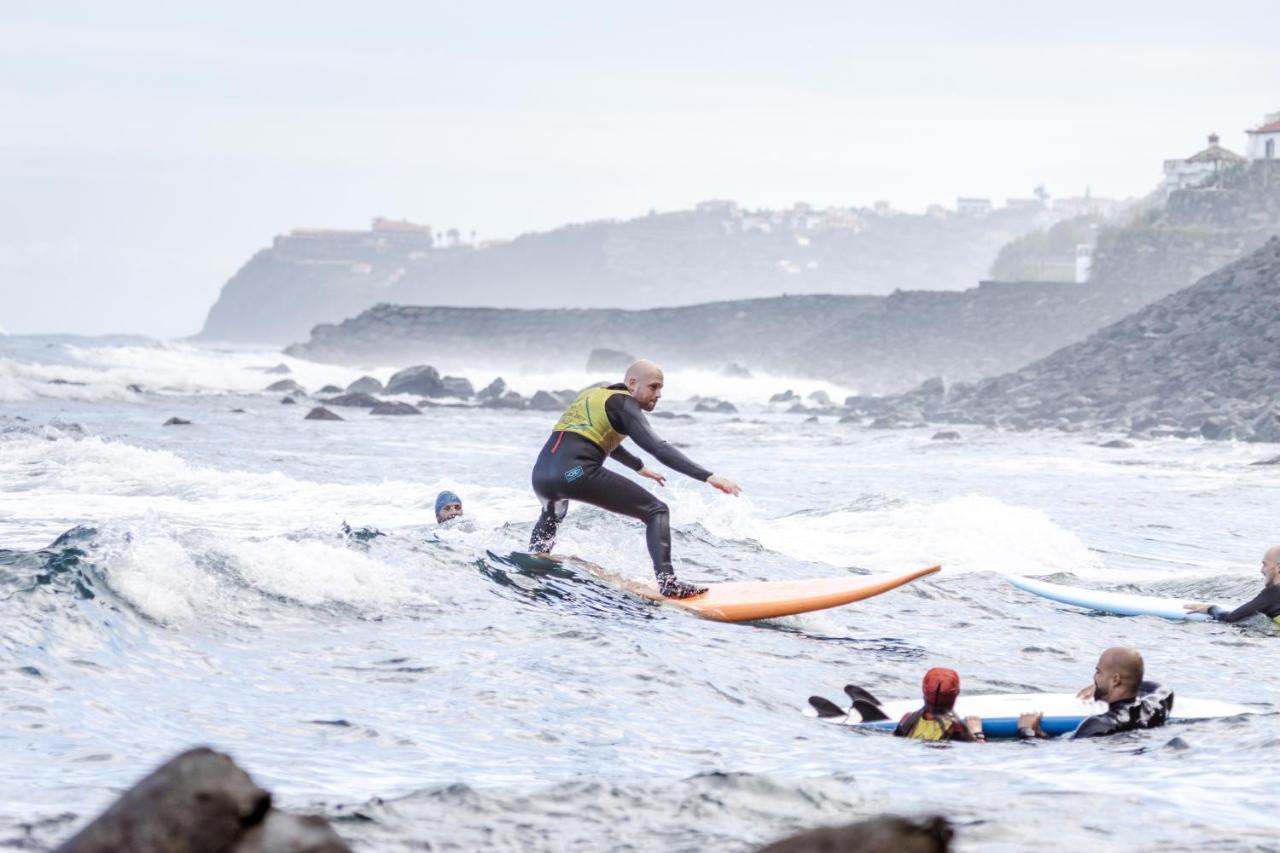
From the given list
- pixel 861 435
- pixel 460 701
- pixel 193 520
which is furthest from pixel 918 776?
pixel 861 435

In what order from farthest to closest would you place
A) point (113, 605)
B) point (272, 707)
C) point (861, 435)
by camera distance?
point (861, 435)
point (113, 605)
point (272, 707)

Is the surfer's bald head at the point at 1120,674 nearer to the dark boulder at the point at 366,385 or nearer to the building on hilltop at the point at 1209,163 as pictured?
the dark boulder at the point at 366,385

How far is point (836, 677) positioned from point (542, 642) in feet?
5.55

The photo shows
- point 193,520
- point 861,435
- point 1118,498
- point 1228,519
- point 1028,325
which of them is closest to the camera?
point 193,520

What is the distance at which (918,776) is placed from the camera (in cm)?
670

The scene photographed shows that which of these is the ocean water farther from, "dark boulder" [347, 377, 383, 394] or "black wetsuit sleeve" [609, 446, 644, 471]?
"dark boulder" [347, 377, 383, 394]

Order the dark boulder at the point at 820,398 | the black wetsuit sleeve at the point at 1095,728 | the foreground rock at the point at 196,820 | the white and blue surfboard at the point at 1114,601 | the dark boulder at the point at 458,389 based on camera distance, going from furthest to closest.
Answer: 1. the dark boulder at the point at 820,398
2. the dark boulder at the point at 458,389
3. the white and blue surfboard at the point at 1114,601
4. the black wetsuit sleeve at the point at 1095,728
5. the foreground rock at the point at 196,820

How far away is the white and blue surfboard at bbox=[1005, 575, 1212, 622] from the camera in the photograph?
11820mm

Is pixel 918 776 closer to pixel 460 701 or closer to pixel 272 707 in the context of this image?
pixel 460 701

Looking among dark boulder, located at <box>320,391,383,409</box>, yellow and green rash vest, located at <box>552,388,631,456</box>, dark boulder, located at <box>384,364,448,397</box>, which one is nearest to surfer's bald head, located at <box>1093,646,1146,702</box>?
yellow and green rash vest, located at <box>552,388,631,456</box>

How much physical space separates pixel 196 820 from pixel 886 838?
1.65 meters

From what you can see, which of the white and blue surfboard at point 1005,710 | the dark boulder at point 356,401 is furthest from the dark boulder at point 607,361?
the white and blue surfboard at point 1005,710

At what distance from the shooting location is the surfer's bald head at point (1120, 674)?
7785 millimetres

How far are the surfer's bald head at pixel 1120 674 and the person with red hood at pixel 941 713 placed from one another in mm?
697
